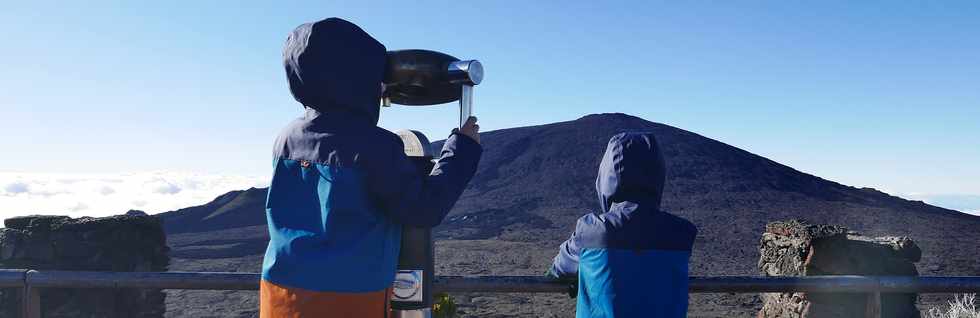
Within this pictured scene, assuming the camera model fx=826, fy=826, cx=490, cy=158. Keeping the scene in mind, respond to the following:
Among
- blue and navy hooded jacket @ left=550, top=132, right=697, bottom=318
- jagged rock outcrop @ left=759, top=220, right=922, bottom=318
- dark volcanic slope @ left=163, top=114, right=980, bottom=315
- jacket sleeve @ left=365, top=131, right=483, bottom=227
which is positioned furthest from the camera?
dark volcanic slope @ left=163, top=114, right=980, bottom=315

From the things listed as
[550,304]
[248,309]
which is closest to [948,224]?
[550,304]

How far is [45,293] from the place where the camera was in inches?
437

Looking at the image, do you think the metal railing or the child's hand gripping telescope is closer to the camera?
the child's hand gripping telescope

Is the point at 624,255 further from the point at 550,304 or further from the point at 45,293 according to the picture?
the point at 550,304

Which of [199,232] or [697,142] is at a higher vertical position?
[697,142]

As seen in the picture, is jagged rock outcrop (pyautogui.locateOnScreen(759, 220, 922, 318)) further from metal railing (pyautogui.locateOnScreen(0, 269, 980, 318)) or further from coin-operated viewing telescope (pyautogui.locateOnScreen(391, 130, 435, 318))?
coin-operated viewing telescope (pyautogui.locateOnScreen(391, 130, 435, 318))

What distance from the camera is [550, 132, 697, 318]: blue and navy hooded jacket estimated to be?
8.11ft

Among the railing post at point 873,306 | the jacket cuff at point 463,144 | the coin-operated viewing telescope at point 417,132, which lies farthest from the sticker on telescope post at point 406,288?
the railing post at point 873,306

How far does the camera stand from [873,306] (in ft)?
10.5

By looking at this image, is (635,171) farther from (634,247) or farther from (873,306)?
(873,306)

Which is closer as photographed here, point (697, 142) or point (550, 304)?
point (550, 304)

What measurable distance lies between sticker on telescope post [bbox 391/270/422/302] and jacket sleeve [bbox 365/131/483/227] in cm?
20

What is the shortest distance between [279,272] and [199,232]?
164ft

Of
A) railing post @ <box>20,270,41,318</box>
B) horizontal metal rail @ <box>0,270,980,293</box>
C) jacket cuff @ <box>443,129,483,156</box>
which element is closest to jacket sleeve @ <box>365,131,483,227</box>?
jacket cuff @ <box>443,129,483,156</box>
